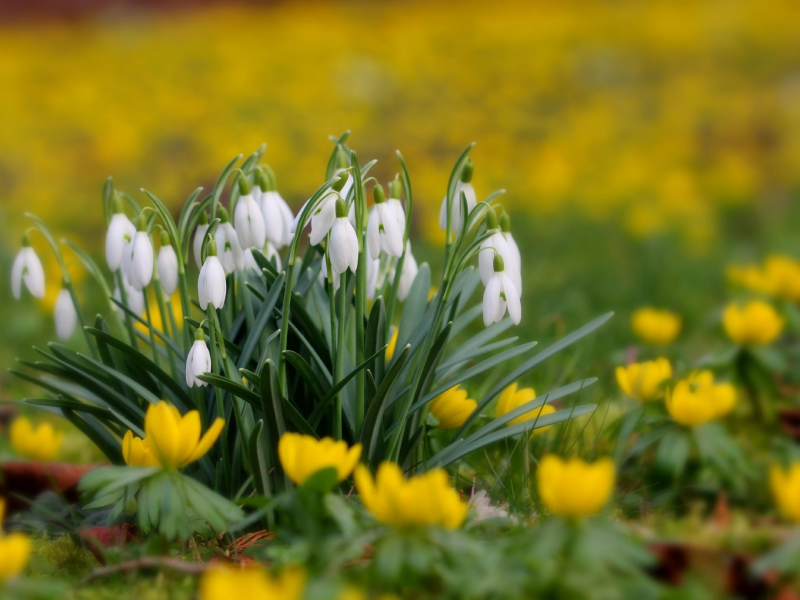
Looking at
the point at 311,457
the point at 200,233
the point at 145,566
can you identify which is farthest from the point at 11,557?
the point at 200,233

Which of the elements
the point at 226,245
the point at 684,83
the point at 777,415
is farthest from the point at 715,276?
the point at 684,83

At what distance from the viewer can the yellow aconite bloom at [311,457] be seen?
115 centimetres

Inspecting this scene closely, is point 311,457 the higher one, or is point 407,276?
point 407,276

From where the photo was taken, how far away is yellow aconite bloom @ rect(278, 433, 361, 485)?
1.15m

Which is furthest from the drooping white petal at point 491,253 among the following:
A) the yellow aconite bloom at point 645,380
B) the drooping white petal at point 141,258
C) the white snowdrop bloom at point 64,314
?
the white snowdrop bloom at point 64,314

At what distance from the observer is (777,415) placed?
223cm

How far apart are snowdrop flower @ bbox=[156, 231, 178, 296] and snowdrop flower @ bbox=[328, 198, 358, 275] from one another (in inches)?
12.7

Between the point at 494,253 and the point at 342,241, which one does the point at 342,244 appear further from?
the point at 494,253

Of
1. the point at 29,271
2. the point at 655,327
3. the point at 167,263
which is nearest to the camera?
the point at 167,263

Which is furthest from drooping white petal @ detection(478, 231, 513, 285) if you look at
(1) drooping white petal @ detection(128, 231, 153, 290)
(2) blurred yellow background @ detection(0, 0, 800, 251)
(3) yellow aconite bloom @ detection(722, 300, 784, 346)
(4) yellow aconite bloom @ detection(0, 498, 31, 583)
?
(2) blurred yellow background @ detection(0, 0, 800, 251)

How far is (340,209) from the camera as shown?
1.24 meters

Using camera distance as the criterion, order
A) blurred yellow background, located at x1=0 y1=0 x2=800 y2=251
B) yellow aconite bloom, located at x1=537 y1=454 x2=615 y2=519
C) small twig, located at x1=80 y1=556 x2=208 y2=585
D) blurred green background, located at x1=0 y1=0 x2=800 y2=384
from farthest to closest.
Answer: blurred yellow background, located at x1=0 y1=0 x2=800 y2=251 < blurred green background, located at x1=0 y1=0 x2=800 y2=384 < small twig, located at x1=80 y1=556 x2=208 y2=585 < yellow aconite bloom, located at x1=537 y1=454 x2=615 y2=519

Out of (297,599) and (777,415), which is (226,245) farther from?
(777,415)

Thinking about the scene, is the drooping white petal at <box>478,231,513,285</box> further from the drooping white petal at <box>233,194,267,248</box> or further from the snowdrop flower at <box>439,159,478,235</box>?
the drooping white petal at <box>233,194,267,248</box>
